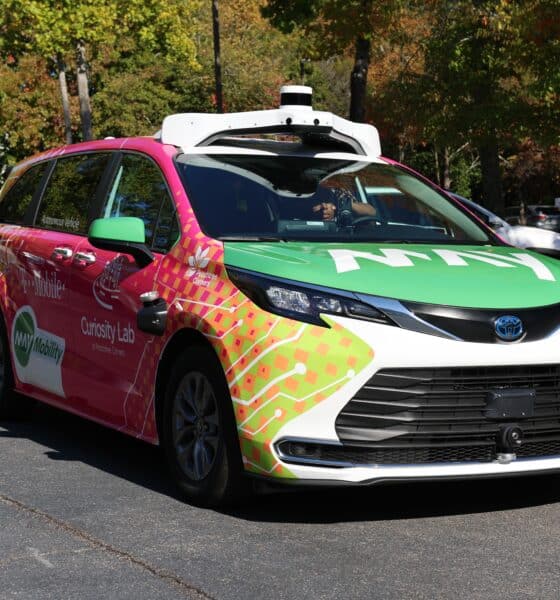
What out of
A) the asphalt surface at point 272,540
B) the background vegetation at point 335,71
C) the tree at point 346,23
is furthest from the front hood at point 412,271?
the tree at point 346,23

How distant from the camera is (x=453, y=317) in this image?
18.2ft

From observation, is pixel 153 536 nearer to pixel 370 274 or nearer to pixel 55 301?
pixel 370 274

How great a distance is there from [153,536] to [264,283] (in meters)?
1.12

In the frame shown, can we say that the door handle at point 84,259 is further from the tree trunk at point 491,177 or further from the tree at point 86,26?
the tree at point 86,26

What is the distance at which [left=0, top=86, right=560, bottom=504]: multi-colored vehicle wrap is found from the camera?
5.53 m

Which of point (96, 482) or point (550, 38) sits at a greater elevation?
point (550, 38)

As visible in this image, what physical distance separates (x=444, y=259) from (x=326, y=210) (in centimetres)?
87

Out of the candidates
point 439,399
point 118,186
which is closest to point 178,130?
point 118,186

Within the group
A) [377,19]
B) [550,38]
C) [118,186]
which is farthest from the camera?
[377,19]

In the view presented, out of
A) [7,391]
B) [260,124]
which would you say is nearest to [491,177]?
[7,391]

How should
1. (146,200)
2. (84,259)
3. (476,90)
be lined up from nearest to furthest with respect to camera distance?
1. (146,200)
2. (84,259)
3. (476,90)

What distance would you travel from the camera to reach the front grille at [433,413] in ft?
Result: 18.0

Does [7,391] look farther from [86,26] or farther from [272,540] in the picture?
[86,26]

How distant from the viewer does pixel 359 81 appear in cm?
2767
